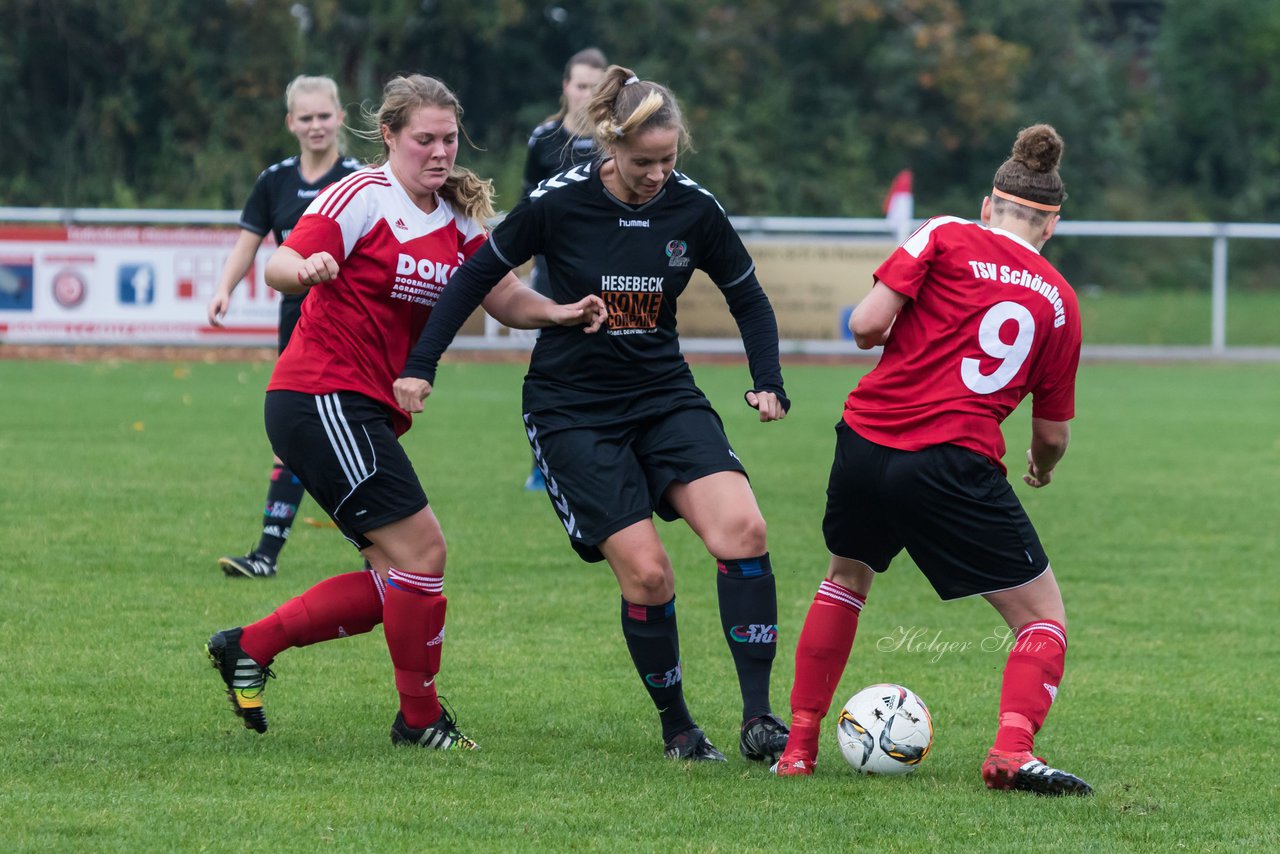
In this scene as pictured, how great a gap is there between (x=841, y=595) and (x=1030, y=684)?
558 millimetres

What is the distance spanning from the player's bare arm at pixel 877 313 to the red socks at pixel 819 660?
2.40 feet

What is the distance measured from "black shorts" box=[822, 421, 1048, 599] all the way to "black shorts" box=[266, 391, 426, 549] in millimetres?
1193

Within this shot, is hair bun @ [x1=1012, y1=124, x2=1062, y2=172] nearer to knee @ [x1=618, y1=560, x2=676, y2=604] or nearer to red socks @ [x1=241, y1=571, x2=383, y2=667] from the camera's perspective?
knee @ [x1=618, y1=560, x2=676, y2=604]

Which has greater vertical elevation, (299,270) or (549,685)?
(299,270)

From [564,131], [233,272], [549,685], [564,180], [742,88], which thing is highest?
[742,88]

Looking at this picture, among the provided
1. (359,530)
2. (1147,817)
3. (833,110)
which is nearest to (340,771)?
(359,530)

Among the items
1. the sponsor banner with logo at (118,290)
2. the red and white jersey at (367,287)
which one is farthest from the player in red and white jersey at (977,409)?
A: the sponsor banner with logo at (118,290)

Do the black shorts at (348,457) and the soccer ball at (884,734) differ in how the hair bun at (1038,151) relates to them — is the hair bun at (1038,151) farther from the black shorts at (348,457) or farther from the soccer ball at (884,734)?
the black shorts at (348,457)

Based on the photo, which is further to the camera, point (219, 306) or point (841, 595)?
point (219, 306)

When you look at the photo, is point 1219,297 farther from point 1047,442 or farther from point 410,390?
point 410,390

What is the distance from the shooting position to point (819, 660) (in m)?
4.52

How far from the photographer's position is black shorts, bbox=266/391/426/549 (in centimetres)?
462

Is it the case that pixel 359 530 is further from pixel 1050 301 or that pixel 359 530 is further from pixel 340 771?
pixel 1050 301

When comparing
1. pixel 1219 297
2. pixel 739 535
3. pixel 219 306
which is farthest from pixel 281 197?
pixel 1219 297
